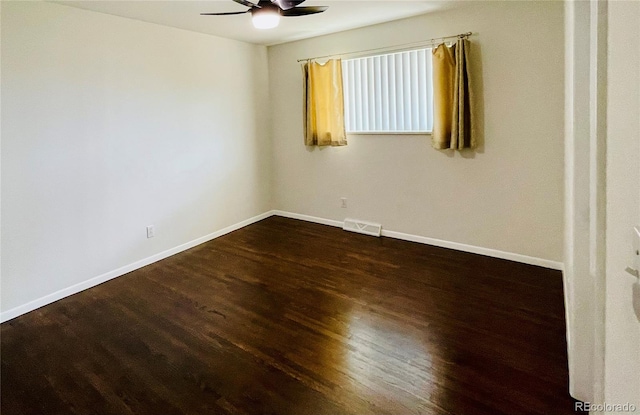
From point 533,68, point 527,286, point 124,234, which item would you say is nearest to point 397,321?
point 527,286

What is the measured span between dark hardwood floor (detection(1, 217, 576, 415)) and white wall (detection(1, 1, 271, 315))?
0.49 meters

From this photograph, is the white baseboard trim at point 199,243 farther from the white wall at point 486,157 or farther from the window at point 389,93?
the window at point 389,93

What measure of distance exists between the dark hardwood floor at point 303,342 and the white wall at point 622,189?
4.15 ft

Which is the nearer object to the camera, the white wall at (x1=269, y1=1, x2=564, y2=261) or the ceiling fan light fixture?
the ceiling fan light fixture

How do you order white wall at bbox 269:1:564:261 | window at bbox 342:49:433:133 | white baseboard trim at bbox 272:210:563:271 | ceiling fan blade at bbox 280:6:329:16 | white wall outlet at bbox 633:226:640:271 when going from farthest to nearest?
window at bbox 342:49:433:133
white baseboard trim at bbox 272:210:563:271
white wall at bbox 269:1:564:261
ceiling fan blade at bbox 280:6:329:16
white wall outlet at bbox 633:226:640:271

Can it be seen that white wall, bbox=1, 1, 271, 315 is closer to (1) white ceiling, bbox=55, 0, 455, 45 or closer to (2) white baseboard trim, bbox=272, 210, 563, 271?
(1) white ceiling, bbox=55, 0, 455, 45

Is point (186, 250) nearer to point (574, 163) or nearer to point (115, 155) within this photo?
Answer: point (115, 155)

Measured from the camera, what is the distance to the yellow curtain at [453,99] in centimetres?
364

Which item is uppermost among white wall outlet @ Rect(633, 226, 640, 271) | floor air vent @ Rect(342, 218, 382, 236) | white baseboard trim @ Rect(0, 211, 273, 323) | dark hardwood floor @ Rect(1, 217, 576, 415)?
white wall outlet @ Rect(633, 226, 640, 271)

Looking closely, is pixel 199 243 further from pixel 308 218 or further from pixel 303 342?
pixel 303 342

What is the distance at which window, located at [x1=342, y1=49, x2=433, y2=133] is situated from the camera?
13.4ft

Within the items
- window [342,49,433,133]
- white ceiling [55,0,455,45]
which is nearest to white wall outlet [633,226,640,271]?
white ceiling [55,0,455,45]

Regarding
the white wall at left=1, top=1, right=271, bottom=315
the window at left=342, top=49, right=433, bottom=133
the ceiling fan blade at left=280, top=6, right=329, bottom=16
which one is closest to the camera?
the ceiling fan blade at left=280, top=6, right=329, bottom=16

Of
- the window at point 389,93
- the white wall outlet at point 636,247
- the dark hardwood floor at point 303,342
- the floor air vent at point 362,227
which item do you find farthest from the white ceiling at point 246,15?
the white wall outlet at point 636,247
